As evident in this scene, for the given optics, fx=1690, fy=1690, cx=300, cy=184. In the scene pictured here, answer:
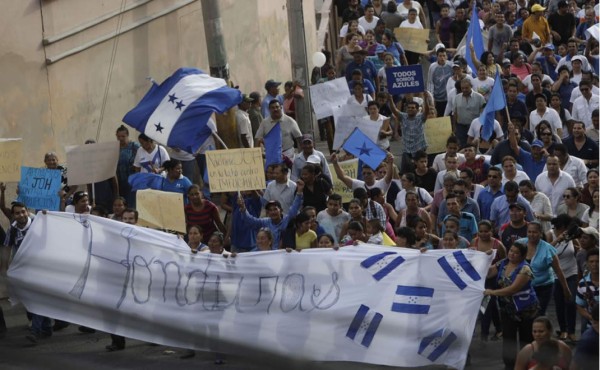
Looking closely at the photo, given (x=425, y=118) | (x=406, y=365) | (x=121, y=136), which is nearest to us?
(x=406, y=365)

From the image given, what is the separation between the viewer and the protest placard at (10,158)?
17.2 metres

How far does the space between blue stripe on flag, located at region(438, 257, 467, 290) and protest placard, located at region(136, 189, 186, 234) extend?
3217 mm

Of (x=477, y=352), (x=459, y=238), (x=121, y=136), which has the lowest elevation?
(x=477, y=352)

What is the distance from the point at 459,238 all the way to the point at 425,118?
510 centimetres

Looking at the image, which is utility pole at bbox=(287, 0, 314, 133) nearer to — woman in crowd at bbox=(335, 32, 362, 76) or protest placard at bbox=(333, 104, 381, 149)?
woman in crowd at bbox=(335, 32, 362, 76)

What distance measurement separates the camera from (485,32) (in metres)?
26.1

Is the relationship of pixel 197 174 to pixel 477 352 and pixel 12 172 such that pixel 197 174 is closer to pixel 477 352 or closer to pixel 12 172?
pixel 12 172

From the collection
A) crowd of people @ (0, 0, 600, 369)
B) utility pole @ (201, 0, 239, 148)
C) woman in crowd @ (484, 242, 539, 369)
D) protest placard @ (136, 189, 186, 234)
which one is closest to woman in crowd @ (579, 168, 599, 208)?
crowd of people @ (0, 0, 600, 369)

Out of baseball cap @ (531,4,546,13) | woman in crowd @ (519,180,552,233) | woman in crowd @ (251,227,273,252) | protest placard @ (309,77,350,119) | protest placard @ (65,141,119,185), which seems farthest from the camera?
baseball cap @ (531,4,546,13)

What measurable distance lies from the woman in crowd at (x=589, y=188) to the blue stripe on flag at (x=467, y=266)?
9.78 ft

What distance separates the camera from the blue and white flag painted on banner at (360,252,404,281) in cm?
1399

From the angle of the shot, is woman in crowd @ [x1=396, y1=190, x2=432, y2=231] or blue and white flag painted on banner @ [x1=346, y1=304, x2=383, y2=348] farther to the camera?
woman in crowd @ [x1=396, y1=190, x2=432, y2=231]

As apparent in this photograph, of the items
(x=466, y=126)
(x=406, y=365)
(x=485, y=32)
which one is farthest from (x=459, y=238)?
(x=485, y=32)

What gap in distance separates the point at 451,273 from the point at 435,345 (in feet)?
2.01
